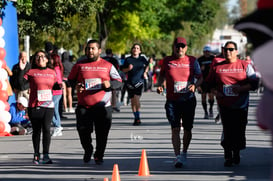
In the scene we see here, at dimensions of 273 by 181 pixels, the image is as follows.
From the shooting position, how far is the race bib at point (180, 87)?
1211 cm

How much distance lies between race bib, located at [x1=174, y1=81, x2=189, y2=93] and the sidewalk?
1045 millimetres

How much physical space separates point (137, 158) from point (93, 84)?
1.45 m

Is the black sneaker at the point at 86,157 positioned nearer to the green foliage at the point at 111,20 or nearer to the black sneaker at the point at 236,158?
the black sneaker at the point at 236,158

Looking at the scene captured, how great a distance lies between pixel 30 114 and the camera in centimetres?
1272

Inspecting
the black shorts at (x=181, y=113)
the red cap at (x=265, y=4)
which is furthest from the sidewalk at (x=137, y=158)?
the red cap at (x=265, y=4)

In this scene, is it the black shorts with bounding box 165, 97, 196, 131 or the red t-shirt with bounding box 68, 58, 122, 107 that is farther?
the red t-shirt with bounding box 68, 58, 122, 107

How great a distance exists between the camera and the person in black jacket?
17641 mm

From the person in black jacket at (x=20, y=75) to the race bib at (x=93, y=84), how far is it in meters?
5.54

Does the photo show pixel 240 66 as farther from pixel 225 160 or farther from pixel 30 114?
pixel 30 114

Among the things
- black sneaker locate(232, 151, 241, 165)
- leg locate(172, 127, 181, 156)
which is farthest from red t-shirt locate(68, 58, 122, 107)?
black sneaker locate(232, 151, 241, 165)

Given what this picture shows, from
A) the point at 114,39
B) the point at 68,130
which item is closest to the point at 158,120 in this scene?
the point at 68,130

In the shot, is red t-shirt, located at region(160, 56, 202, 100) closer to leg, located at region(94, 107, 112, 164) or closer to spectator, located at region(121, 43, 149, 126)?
leg, located at region(94, 107, 112, 164)

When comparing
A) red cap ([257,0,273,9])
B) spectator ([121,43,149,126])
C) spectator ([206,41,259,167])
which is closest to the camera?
red cap ([257,0,273,9])

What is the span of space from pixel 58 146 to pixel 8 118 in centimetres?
242
